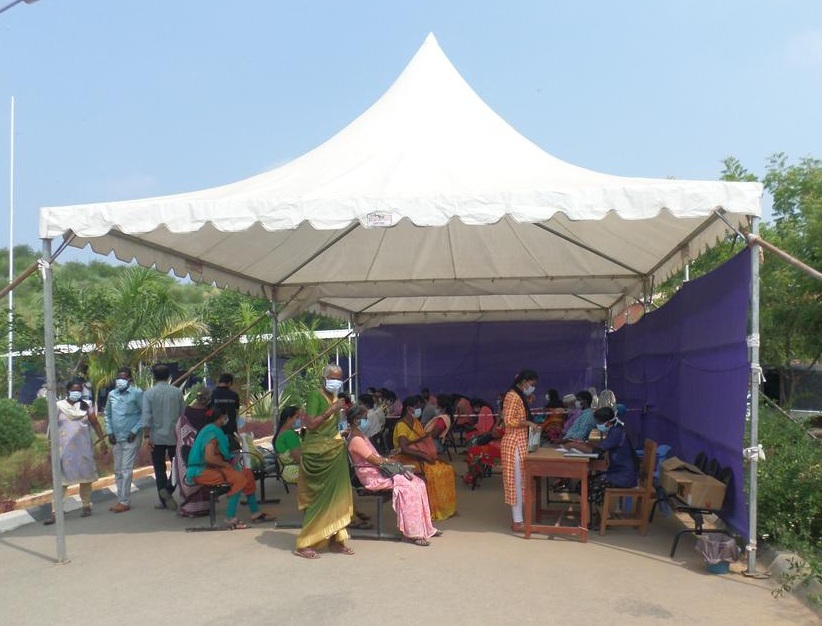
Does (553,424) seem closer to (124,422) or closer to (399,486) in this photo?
(399,486)

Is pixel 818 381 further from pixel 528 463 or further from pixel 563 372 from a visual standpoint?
pixel 528 463

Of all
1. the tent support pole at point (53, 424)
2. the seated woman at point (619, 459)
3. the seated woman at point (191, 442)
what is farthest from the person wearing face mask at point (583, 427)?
the tent support pole at point (53, 424)

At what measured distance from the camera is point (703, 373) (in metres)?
6.85

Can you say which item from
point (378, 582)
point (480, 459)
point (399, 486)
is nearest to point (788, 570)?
point (378, 582)

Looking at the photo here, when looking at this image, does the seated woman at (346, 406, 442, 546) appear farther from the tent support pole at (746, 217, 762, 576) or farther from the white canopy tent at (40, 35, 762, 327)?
the tent support pole at (746, 217, 762, 576)

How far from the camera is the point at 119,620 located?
15.0 feet

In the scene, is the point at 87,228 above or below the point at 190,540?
above

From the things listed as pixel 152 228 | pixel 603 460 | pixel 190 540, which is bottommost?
pixel 190 540

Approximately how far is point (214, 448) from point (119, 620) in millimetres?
2451

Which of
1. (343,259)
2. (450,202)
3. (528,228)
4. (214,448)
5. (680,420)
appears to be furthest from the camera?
(343,259)

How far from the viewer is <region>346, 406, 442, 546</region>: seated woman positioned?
6383 mm

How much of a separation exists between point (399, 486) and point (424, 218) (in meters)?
2.27

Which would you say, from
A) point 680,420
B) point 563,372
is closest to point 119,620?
point 680,420

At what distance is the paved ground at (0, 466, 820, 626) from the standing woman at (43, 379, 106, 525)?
0.68 meters
